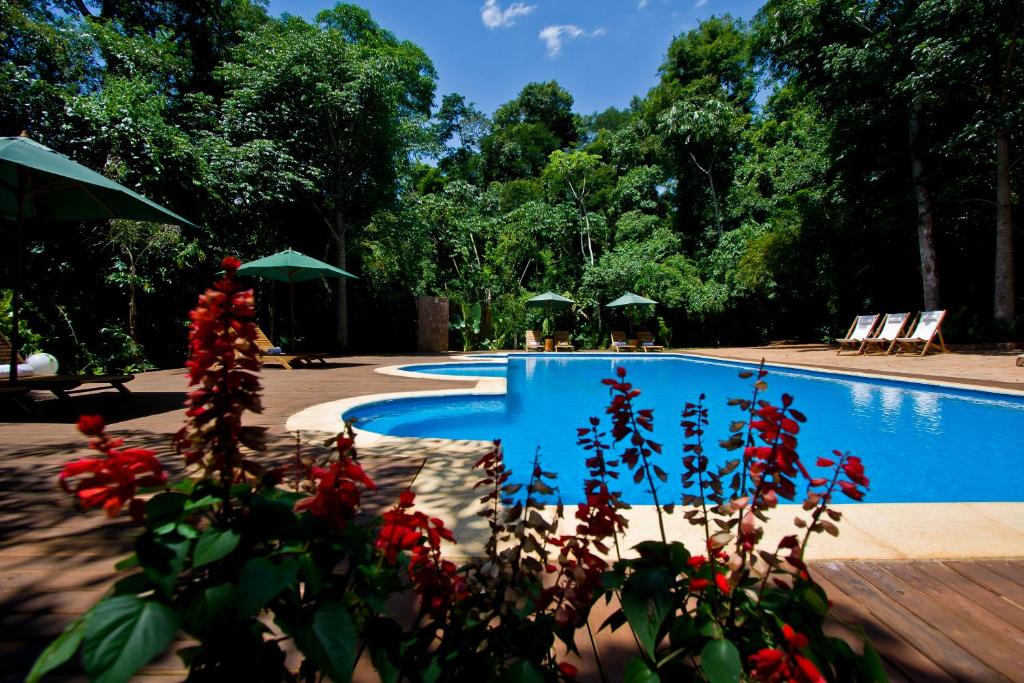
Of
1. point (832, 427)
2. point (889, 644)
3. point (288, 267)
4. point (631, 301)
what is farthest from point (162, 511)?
point (631, 301)

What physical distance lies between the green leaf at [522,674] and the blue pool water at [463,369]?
385 inches

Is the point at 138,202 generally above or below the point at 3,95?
below

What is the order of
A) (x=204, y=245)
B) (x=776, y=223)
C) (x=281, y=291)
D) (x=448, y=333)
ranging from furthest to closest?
(x=448, y=333) < (x=776, y=223) < (x=281, y=291) < (x=204, y=245)

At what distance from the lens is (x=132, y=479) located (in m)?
0.68

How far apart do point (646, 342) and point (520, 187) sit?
9823 mm

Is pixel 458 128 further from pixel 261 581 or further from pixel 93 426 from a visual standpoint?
pixel 261 581

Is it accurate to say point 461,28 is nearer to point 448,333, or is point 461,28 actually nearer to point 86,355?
point 448,333

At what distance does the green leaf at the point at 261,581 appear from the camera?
56 centimetres

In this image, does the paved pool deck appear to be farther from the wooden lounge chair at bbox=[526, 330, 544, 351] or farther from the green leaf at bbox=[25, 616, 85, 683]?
the wooden lounge chair at bbox=[526, 330, 544, 351]

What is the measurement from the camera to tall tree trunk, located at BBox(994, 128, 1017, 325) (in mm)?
10734

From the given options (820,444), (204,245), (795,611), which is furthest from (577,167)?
(795,611)

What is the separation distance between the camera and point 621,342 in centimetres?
1596

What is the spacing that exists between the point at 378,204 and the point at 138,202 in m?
9.53

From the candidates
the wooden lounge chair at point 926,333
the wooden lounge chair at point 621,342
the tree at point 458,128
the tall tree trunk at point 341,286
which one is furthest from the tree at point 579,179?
the tree at point 458,128
